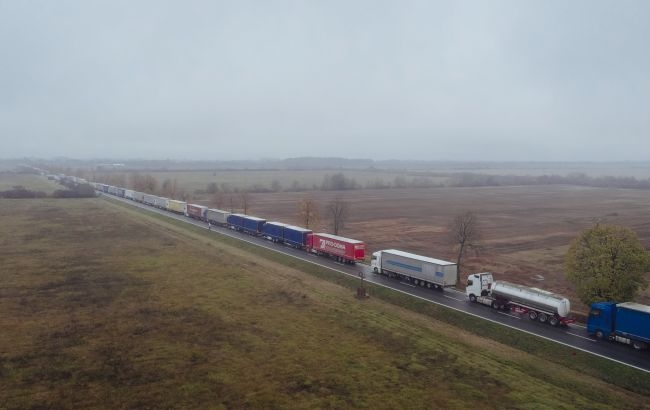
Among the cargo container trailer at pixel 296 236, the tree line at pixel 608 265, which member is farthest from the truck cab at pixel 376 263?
the tree line at pixel 608 265

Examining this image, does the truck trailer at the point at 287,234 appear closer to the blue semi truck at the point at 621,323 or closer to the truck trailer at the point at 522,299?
the truck trailer at the point at 522,299

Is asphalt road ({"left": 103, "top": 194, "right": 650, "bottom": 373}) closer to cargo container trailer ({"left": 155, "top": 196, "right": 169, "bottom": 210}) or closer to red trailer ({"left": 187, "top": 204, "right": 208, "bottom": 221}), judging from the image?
red trailer ({"left": 187, "top": 204, "right": 208, "bottom": 221})

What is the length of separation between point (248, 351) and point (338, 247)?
96.4 ft

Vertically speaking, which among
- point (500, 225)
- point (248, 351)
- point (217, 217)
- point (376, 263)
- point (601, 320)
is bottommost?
point (248, 351)

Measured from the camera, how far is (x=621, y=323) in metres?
32.2

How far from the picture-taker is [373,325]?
3472cm

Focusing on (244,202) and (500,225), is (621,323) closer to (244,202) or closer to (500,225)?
(500,225)

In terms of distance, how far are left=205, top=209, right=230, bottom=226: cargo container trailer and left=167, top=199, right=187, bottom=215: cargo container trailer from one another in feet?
44.7

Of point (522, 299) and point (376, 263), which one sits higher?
point (522, 299)

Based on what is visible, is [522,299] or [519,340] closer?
[519,340]

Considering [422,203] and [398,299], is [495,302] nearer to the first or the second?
[398,299]

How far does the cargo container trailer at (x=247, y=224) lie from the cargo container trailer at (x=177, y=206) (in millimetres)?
22854

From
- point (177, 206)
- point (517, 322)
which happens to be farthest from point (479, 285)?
point (177, 206)

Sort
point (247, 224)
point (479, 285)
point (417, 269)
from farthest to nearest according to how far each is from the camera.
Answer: point (247, 224), point (417, 269), point (479, 285)
